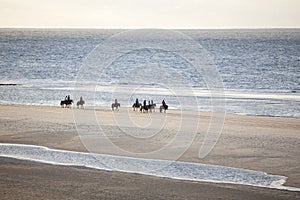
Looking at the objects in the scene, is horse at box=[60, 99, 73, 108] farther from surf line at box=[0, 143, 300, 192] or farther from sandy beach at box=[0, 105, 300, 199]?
surf line at box=[0, 143, 300, 192]

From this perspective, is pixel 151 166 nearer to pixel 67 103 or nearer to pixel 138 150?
pixel 138 150

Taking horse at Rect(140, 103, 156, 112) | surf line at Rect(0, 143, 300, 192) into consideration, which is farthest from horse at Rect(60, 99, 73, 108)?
surf line at Rect(0, 143, 300, 192)

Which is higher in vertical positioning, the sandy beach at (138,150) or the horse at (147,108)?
the horse at (147,108)

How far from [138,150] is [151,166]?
1.99m

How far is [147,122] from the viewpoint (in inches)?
789

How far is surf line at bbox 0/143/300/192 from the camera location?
1129cm

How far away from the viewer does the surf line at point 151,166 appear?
37.0 feet

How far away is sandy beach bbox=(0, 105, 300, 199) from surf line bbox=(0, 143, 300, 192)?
1.23 feet

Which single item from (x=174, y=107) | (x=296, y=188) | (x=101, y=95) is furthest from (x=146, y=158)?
(x=101, y=95)

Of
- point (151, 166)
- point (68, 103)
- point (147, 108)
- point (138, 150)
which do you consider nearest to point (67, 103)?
point (68, 103)

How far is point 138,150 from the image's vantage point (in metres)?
14.6

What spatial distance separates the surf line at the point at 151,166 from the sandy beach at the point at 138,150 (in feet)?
1.23

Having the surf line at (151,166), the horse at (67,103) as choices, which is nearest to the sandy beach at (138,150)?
the surf line at (151,166)

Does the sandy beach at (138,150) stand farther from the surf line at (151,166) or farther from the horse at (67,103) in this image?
the horse at (67,103)
